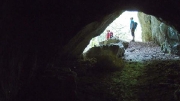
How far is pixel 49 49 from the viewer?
10133mm

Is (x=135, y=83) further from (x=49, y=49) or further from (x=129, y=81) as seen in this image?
(x=49, y=49)

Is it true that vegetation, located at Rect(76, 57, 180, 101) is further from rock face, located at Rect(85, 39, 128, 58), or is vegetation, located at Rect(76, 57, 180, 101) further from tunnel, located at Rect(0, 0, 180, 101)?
rock face, located at Rect(85, 39, 128, 58)

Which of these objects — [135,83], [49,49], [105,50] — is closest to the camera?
[135,83]

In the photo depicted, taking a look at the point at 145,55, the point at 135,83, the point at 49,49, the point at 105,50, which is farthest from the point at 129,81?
the point at 145,55

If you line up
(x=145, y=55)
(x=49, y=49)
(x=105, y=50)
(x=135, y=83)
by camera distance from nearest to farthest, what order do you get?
(x=135, y=83) → (x=49, y=49) → (x=105, y=50) → (x=145, y=55)

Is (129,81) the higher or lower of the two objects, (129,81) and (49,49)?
the lower

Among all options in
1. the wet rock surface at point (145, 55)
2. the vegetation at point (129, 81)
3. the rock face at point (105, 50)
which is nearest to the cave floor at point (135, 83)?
the vegetation at point (129, 81)

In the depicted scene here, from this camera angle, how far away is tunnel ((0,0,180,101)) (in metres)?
6.63

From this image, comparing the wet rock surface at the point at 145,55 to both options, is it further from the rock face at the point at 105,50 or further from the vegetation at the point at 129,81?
the vegetation at the point at 129,81

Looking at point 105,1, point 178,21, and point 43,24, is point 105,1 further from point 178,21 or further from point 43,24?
point 178,21

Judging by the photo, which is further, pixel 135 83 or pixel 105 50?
pixel 105 50

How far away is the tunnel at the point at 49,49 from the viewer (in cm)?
663

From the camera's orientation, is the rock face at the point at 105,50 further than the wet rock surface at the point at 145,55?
Yes

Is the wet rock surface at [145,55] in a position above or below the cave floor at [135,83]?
above
